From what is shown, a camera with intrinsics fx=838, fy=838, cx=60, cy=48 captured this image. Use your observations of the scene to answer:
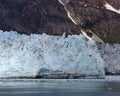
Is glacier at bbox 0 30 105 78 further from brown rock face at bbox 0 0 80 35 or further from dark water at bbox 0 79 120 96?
brown rock face at bbox 0 0 80 35

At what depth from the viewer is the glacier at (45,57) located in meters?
86.6

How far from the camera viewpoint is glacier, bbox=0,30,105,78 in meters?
86.6

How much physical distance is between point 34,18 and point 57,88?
27.6 m

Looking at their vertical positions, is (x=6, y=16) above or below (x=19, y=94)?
above

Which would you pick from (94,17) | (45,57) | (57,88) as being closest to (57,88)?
(57,88)

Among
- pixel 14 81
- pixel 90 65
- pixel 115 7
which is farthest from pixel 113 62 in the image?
pixel 115 7

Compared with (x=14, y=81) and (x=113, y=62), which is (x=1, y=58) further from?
(x=113, y=62)

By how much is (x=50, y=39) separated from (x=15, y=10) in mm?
17324

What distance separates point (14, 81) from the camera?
Result: 88.5m

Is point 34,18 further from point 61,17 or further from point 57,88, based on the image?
point 57,88

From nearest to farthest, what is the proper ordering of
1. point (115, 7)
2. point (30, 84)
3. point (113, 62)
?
point (30, 84), point (113, 62), point (115, 7)

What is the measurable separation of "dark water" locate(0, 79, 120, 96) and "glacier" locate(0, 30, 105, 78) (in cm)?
134

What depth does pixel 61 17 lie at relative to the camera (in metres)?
107

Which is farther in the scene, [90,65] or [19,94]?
[90,65]
